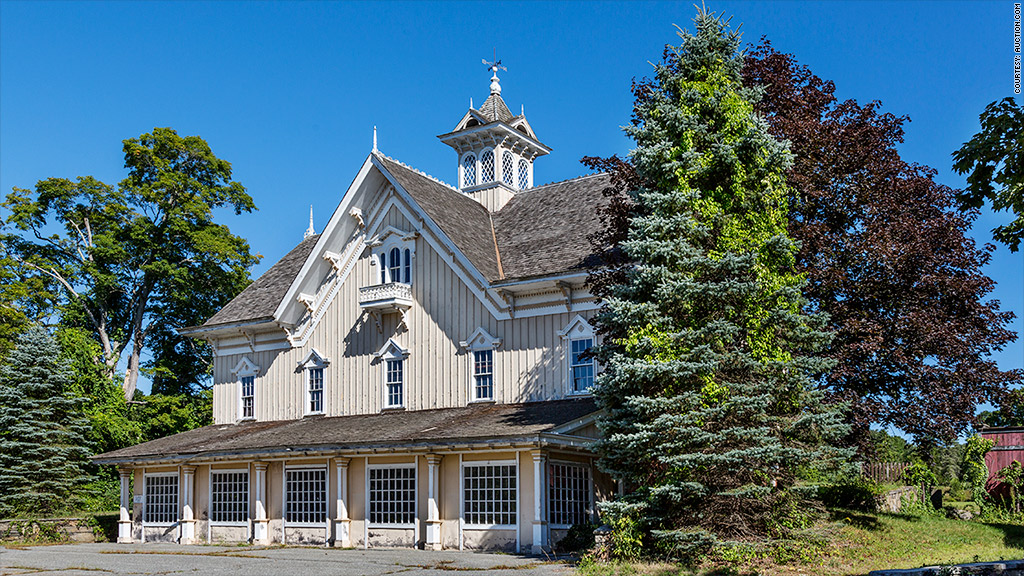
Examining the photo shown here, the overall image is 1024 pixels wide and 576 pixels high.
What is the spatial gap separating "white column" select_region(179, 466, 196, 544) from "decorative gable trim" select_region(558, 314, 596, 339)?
12.3m

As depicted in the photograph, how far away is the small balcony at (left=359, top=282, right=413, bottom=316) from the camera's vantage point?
27.5 m

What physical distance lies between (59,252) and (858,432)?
121 ft

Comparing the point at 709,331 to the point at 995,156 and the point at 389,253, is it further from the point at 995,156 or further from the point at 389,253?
the point at 389,253

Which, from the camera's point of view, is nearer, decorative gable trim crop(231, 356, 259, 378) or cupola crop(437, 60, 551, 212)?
decorative gable trim crop(231, 356, 259, 378)

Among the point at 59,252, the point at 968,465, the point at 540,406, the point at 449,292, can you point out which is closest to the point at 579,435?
the point at 540,406

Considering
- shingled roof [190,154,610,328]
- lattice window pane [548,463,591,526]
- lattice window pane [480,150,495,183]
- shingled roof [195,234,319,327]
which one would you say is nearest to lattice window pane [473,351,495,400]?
shingled roof [190,154,610,328]

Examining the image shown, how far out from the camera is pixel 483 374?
2639 cm

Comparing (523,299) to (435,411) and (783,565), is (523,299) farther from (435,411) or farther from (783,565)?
(783,565)

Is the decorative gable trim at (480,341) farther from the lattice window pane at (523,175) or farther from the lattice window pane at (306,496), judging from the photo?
the lattice window pane at (523,175)

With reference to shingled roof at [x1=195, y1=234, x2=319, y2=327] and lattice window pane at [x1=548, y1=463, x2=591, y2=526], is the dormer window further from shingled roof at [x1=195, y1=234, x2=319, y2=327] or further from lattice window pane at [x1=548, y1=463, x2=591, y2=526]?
lattice window pane at [x1=548, y1=463, x2=591, y2=526]

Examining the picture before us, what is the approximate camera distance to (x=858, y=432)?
2048cm

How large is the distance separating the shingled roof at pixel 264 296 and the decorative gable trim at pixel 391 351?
14.3 ft


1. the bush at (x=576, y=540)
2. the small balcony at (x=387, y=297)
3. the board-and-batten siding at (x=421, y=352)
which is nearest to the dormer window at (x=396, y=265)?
the board-and-batten siding at (x=421, y=352)

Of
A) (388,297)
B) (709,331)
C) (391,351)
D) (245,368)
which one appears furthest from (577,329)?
(245,368)
